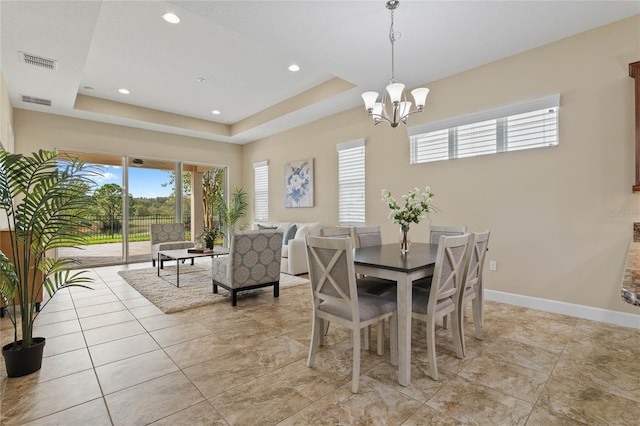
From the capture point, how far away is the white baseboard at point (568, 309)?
2.96 m

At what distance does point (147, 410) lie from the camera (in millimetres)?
1757

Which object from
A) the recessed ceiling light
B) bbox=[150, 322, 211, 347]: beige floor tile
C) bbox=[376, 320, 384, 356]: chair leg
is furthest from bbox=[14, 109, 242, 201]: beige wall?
bbox=[376, 320, 384, 356]: chair leg

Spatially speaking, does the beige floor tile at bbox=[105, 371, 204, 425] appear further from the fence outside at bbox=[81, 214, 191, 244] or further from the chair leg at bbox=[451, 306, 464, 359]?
the fence outside at bbox=[81, 214, 191, 244]

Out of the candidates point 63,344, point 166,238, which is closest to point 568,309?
point 63,344

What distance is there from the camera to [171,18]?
3.25 m

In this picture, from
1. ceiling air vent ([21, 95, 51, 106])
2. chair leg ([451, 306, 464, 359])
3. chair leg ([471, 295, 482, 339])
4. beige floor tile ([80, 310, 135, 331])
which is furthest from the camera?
ceiling air vent ([21, 95, 51, 106])

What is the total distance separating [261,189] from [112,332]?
5152 mm

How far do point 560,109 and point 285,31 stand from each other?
3003mm

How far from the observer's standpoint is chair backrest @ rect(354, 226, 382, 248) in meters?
3.32

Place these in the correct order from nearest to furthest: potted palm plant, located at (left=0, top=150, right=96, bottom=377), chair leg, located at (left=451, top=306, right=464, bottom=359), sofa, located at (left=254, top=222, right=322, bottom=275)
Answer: potted palm plant, located at (left=0, top=150, right=96, bottom=377) < chair leg, located at (left=451, top=306, right=464, bottom=359) < sofa, located at (left=254, top=222, right=322, bottom=275)

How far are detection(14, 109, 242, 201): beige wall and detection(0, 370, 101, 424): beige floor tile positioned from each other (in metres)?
5.22

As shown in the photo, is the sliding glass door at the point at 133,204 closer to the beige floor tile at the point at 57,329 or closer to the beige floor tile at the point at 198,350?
the beige floor tile at the point at 57,329

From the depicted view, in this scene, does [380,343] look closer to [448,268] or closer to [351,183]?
[448,268]

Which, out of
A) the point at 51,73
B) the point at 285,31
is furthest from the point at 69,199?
the point at 51,73
